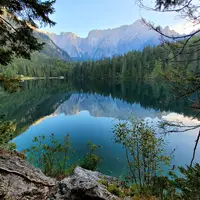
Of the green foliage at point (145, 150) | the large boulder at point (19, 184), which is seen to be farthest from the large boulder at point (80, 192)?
the green foliage at point (145, 150)

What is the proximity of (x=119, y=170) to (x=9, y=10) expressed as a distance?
1039 centimetres

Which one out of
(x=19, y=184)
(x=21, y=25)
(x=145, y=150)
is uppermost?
(x=21, y=25)

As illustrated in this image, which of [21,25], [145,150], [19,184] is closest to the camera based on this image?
[19,184]

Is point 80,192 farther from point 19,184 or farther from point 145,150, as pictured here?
point 145,150

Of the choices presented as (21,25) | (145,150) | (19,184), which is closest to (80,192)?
(19,184)

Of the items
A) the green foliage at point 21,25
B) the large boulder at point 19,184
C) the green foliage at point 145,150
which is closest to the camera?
the large boulder at point 19,184

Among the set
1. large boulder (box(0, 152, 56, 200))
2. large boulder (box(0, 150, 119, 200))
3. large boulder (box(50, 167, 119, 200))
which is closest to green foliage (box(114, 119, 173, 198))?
large boulder (box(50, 167, 119, 200))

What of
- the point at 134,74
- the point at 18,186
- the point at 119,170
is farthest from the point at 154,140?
the point at 134,74

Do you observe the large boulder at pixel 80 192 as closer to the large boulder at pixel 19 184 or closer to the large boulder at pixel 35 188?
the large boulder at pixel 35 188

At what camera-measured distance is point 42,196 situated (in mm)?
4738

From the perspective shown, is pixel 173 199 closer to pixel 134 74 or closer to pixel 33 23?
pixel 33 23

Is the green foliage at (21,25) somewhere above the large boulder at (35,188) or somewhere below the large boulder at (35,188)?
→ above

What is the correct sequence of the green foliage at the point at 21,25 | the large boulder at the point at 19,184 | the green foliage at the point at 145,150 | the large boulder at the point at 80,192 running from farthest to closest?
the green foliage at the point at 145,150 < the green foliage at the point at 21,25 < the large boulder at the point at 80,192 < the large boulder at the point at 19,184

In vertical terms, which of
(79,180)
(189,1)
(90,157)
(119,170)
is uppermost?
(189,1)
